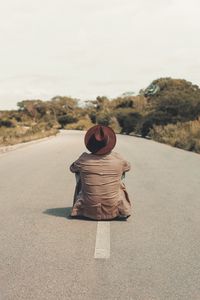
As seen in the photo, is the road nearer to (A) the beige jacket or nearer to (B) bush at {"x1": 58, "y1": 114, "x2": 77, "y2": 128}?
(A) the beige jacket

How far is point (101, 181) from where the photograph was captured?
777 cm

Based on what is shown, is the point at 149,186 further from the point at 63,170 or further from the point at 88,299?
the point at 88,299

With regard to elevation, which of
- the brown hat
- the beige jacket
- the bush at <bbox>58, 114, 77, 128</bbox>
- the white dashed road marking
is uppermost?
the brown hat

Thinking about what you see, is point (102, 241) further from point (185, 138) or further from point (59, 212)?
point (185, 138)

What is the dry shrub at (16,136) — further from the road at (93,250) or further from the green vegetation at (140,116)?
the road at (93,250)

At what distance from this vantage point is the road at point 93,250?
466 cm

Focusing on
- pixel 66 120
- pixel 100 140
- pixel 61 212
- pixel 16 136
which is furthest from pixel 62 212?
pixel 66 120

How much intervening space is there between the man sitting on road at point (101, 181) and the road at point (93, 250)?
7.6 inches

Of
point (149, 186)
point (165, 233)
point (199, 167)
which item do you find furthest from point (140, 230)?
point (199, 167)

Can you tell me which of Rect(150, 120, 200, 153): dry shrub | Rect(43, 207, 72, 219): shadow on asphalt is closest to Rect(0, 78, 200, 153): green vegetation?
Rect(150, 120, 200, 153): dry shrub

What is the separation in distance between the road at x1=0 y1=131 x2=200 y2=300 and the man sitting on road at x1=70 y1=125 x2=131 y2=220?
0.19 meters

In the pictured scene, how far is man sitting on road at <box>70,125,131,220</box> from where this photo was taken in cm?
770

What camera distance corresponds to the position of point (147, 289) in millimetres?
4656

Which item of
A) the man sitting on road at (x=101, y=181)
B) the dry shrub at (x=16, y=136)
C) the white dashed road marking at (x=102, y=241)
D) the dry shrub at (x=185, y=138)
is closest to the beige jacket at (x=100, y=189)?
the man sitting on road at (x=101, y=181)
